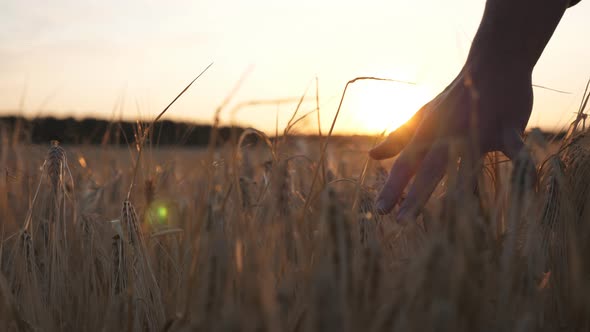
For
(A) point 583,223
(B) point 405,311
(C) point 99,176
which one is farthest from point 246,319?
(C) point 99,176

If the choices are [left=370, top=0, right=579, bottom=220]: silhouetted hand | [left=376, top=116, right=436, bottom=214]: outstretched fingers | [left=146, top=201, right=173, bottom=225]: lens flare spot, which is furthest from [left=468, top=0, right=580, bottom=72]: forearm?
[left=146, top=201, right=173, bottom=225]: lens flare spot

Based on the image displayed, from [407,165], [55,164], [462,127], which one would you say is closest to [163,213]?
[55,164]

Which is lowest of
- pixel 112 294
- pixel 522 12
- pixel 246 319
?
pixel 112 294

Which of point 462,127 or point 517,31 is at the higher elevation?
point 517,31

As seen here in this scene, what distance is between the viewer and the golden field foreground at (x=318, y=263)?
593 mm

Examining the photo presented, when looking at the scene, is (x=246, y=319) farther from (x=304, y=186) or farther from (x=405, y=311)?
(x=304, y=186)

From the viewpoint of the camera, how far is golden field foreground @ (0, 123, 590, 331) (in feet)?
1.95

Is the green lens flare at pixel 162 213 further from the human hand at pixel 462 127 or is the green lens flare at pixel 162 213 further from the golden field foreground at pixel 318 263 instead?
the human hand at pixel 462 127

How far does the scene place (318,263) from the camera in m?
Result: 0.72

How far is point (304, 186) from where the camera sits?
2.04 meters

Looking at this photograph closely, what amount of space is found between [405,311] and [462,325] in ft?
0.48

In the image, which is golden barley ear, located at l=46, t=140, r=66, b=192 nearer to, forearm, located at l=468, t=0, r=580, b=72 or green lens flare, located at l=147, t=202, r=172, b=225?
green lens flare, located at l=147, t=202, r=172, b=225

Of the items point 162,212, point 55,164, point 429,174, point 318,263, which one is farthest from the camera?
point 162,212

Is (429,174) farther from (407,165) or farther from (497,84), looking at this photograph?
(497,84)
